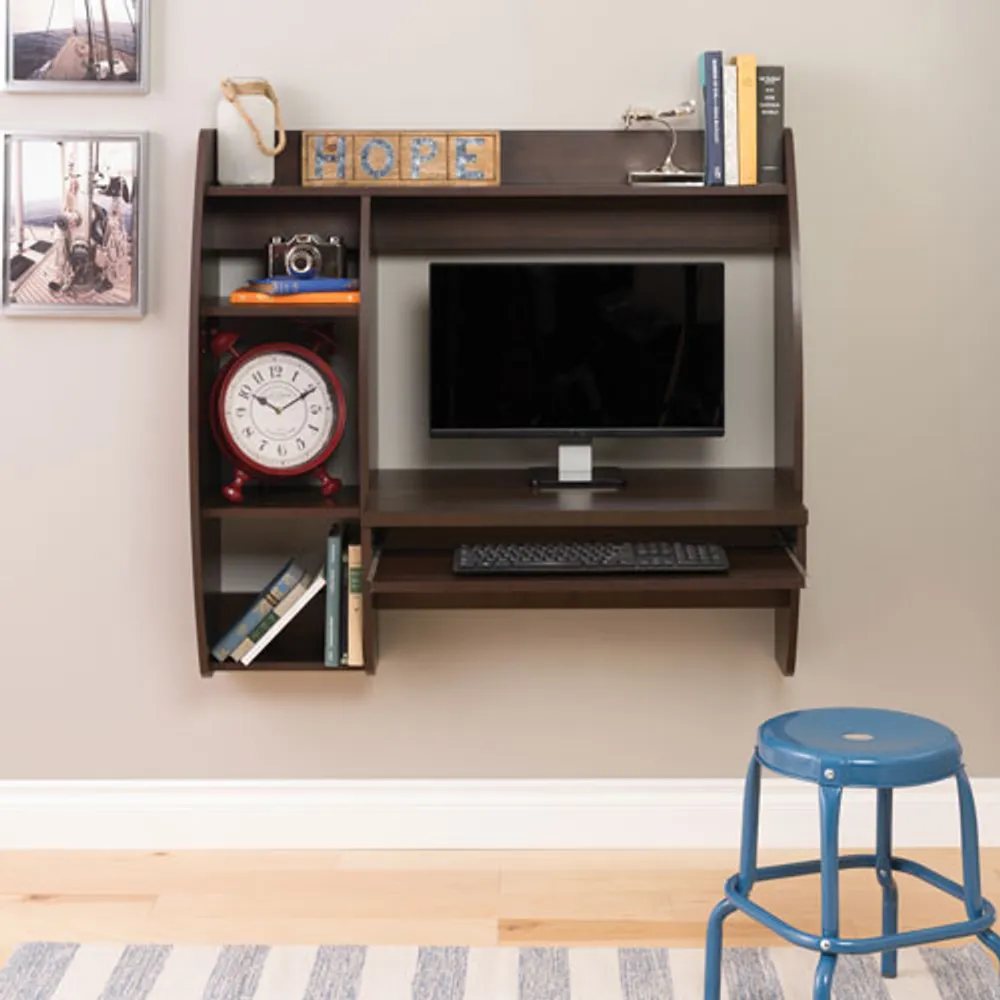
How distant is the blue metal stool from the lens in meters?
2.01

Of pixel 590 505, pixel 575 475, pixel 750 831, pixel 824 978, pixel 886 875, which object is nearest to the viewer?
pixel 824 978

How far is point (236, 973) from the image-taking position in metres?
2.38

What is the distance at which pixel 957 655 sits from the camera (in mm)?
2934

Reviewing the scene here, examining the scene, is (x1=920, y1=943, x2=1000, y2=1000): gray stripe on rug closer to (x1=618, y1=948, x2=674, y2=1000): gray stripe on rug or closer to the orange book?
(x1=618, y1=948, x2=674, y2=1000): gray stripe on rug

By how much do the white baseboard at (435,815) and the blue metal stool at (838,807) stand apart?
24.7 inches

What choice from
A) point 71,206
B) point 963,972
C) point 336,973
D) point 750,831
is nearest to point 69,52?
point 71,206

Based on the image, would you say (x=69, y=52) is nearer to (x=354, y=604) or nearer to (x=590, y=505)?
(x=354, y=604)

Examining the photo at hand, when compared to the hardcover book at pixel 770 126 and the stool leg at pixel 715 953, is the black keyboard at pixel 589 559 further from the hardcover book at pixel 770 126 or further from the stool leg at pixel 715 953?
the hardcover book at pixel 770 126

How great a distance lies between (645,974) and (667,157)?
163 centimetres

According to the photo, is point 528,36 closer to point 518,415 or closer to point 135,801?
point 518,415

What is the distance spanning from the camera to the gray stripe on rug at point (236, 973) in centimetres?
230

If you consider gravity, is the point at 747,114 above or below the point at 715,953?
above

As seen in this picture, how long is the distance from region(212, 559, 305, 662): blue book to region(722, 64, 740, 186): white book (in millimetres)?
1235

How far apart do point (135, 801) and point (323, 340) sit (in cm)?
112
